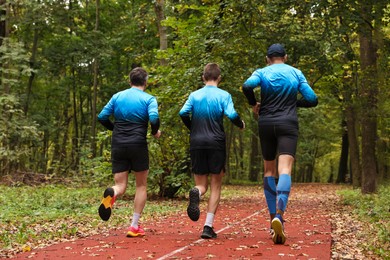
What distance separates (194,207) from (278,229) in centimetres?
111

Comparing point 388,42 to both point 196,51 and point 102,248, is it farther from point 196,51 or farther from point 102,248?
point 102,248

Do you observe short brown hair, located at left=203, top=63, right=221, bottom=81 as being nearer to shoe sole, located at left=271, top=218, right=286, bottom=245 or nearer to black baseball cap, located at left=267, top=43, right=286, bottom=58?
black baseball cap, located at left=267, top=43, right=286, bottom=58

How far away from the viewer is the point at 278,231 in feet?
20.3

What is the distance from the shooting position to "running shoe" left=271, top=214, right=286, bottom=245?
19.8 ft

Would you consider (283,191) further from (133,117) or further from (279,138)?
(133,117)

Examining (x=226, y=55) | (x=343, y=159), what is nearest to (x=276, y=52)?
(x=226, y=55)

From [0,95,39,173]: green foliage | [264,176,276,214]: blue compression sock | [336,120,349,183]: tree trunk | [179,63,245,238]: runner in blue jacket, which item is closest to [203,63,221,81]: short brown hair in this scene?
[179,63,245,238]: runner in blue jacket

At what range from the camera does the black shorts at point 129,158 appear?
23.9ft

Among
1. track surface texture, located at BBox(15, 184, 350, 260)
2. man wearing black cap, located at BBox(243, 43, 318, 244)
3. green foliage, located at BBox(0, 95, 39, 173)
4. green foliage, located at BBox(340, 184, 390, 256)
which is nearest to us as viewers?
track surface texture, located at BBox(15, 184, 350, 260)

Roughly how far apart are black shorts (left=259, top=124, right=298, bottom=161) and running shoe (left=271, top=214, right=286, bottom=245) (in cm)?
88

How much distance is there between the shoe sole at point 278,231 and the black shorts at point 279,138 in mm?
922

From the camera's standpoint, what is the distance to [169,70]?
51.3ft

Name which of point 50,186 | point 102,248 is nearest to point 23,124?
point 50,186

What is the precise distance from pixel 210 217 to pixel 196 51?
9.10 meters
